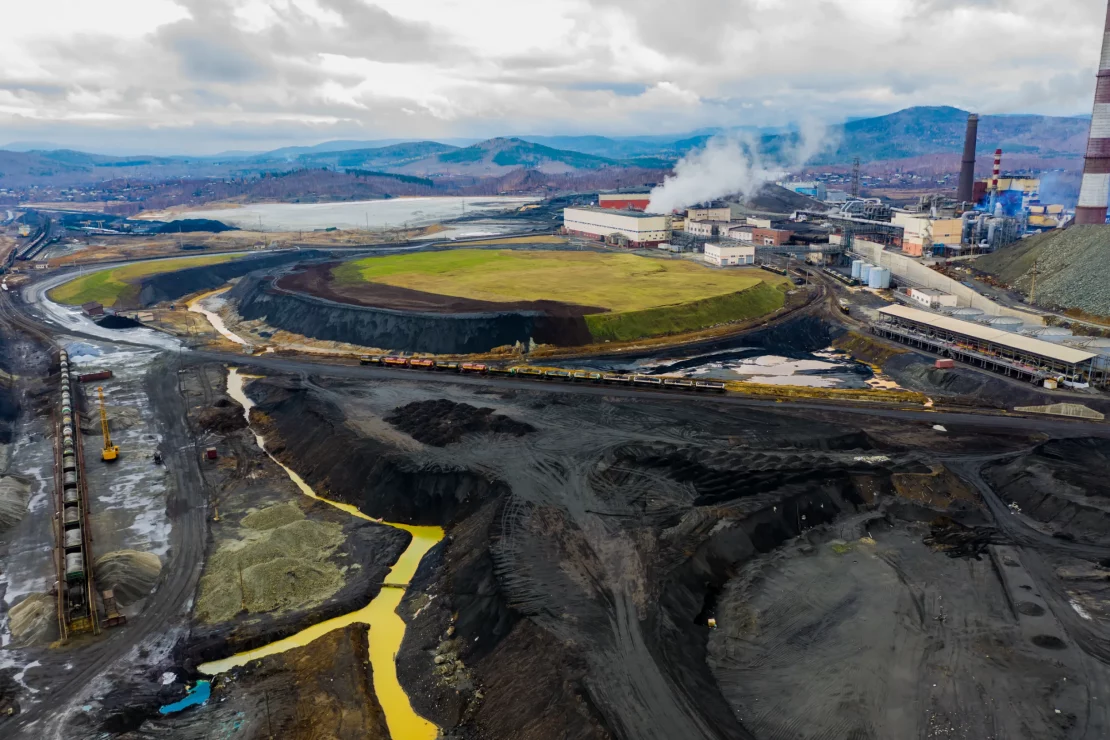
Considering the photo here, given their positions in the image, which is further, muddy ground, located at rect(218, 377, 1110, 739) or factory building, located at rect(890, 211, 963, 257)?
factory building, located at rect(890, 211, 963, 257)

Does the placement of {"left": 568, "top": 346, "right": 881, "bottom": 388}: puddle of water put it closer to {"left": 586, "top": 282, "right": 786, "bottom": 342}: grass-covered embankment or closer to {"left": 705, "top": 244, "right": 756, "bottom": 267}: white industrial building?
{"left": 586, "top": 282, "right": 786, "bottom": 342}: grass-covered embankment

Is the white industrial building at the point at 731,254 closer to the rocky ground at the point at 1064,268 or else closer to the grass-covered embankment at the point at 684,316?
the grass-covered embankment at the point at 684,316

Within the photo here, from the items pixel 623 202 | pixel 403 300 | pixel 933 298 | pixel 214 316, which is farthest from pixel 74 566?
pixel 623 202

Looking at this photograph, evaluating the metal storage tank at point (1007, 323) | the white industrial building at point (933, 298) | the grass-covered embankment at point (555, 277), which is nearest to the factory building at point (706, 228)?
the grass-covered embankment at point (555, 277)

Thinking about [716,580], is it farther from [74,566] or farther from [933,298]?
[933,298]

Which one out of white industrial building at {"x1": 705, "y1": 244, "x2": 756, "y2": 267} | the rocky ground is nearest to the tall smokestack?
the rocky ground

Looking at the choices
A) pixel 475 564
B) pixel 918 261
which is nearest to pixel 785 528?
pixel 475 564
